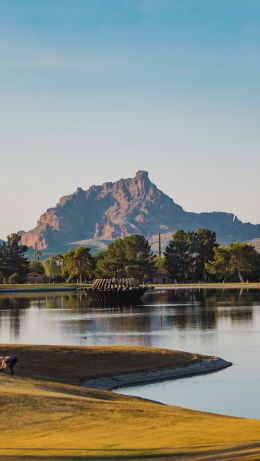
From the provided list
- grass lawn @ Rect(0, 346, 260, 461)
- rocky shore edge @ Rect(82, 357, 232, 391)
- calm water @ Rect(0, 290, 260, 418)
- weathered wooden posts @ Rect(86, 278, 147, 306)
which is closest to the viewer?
grass lawn @ Rect(0, 346, 260, 461)

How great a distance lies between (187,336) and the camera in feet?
245

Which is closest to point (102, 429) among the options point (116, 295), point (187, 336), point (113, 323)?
point (187, 336)

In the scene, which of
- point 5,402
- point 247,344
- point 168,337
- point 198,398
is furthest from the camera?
point 168,337

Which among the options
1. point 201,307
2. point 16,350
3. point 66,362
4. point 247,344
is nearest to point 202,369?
point 66,362

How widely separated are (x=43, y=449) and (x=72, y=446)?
83 cm

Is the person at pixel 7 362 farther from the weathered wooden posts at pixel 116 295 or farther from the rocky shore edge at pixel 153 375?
the weathered wooden posts at pixel 116 295

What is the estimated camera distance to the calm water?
133 ft

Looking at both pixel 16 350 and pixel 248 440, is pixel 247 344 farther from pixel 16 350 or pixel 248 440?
pixel 248 440

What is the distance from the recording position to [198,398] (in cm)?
3978

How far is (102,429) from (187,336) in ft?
167

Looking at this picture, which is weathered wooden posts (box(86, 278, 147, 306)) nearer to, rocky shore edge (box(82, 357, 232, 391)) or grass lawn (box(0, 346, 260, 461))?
rocky shore edge (box(82, 357, 232, 391))

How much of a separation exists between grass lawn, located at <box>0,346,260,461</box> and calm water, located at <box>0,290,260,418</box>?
237 inches

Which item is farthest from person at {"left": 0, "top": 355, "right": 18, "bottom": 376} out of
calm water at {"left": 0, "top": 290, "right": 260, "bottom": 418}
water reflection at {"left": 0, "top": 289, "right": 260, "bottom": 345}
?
water reflection at {"left": 0, "top": 289, "right": 260, "bottom": 345}

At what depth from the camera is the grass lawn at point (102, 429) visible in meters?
20.2
